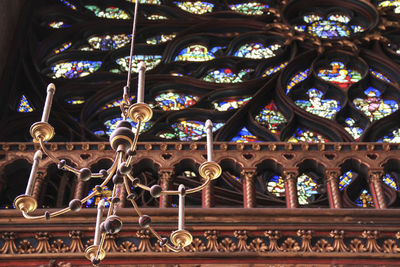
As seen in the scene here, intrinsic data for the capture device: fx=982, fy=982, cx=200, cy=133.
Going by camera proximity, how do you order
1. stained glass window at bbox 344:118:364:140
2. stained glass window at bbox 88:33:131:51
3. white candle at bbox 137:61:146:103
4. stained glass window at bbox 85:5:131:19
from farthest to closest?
stained glass window at bbox 85:5:131:19
stained glass window at bbox 88:33:131:51
stained glass window at bbox 344:118:364:140
white candle at bbox 137:61:146:103

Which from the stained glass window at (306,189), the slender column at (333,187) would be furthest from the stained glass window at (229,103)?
the slender column at (333,187)

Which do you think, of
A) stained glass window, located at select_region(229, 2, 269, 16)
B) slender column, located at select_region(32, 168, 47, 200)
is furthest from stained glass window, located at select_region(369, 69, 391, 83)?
slender column, located at select_region(32, 168, 47, 200)

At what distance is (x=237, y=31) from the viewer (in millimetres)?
15016

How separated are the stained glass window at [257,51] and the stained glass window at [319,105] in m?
→ 1.15

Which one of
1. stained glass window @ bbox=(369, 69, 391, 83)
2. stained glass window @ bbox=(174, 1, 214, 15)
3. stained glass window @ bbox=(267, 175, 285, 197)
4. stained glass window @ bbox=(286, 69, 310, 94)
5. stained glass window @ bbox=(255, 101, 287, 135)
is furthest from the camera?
stained glass window @ bbox=(174, 1, 214, 15)

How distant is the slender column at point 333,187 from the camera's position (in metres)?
9.97

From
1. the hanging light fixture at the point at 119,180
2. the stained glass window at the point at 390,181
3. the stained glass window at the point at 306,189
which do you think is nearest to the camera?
the hanging light fixture at the point at 119,180

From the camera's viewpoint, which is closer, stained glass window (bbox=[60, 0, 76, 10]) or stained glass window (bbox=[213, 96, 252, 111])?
stained glass window (bbox=[213, 96, 252, 111])

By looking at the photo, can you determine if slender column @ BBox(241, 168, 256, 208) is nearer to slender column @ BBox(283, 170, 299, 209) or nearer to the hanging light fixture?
slender column @ BBox(283, 170, 299, 209)

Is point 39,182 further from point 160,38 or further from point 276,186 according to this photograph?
point 160,38

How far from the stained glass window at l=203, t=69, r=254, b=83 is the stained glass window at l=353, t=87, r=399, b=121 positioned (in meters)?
1.66

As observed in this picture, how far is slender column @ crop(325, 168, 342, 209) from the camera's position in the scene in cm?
997

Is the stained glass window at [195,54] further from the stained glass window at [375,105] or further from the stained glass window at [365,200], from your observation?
the stained glass window at [365,200]

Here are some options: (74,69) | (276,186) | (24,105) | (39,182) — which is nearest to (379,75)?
(276,186)
